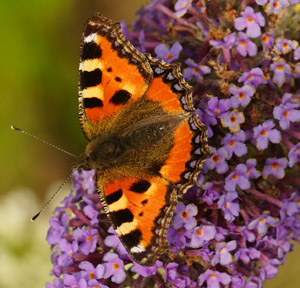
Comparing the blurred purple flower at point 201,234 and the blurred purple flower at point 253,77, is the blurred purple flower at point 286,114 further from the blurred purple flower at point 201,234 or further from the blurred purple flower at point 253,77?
the blurred purple flower at point 201,234

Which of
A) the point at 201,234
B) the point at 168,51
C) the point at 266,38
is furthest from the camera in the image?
the point at 168,51

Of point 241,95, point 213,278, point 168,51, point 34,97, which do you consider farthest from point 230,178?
point 34,97

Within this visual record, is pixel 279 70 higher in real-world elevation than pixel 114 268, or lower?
higher

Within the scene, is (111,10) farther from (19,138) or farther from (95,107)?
(95,107)

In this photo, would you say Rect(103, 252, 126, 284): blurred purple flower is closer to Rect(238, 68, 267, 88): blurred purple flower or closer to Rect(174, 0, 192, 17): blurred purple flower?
Rect(238, 68, 267, 88): blurred purple flower

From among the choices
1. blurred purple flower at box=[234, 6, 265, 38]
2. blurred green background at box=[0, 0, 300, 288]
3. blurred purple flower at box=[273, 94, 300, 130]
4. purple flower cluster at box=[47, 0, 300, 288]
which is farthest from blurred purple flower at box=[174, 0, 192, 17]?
blurred green background at box=[0, 0, 300, 288]

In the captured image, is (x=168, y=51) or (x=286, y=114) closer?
(x=286, y=114)

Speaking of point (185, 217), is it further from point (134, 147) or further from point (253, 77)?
point (253, 77)

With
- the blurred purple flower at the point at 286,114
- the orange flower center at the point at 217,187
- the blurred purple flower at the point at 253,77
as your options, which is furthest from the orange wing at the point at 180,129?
the blurred purple flower at the point at 286,114
